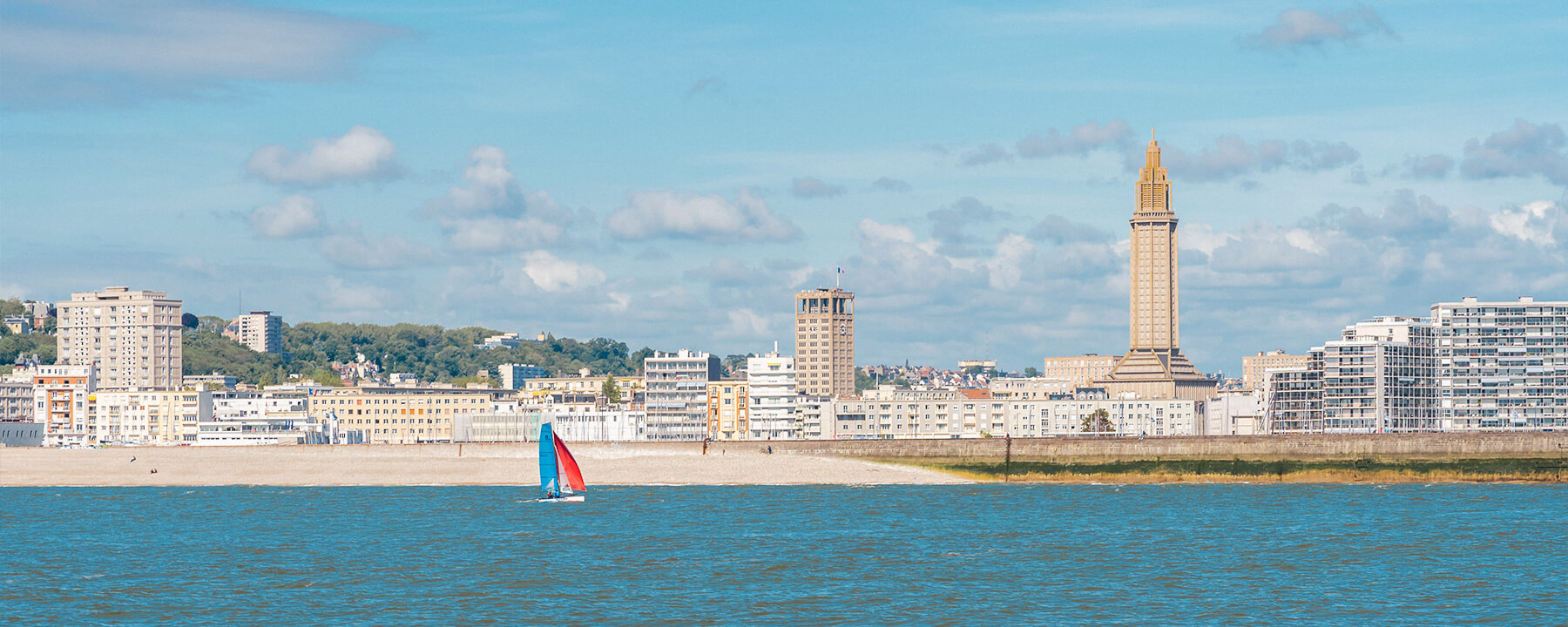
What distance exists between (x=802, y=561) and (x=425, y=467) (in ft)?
Answer: 239

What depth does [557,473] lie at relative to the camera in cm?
9988

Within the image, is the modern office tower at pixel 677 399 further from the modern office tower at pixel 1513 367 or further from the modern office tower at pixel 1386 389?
the modern office tower at pixel 1513 367

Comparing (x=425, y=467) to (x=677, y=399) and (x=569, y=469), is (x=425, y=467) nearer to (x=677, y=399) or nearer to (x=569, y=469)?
(x=569, y=469)

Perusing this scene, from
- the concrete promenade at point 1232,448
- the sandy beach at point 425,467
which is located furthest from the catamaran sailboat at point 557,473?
the concrete promenade at point 1232,448

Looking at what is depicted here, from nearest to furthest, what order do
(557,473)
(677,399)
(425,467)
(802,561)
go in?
(802,561) → (557,473) → (425,467) → (677,399)

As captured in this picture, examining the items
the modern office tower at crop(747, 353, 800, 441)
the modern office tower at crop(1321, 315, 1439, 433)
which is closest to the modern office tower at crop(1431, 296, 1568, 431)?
the modern office tower at crop(1321, 315, 1439, 433)

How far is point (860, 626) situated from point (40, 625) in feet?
75.1

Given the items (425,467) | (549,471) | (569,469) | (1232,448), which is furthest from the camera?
(425,467)

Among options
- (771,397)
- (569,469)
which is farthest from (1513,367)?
(569,469)

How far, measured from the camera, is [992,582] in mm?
58094

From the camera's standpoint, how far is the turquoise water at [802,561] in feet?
169

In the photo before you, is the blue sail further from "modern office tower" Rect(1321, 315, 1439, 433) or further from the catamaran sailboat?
"modern office tower" Rect(1321, 315, 1439, 433)

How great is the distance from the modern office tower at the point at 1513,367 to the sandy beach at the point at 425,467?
99662 mm

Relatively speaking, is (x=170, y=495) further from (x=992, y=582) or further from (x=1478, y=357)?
(x=1478, y=357)
